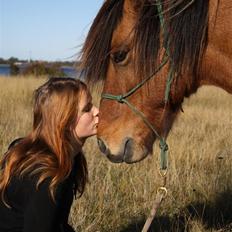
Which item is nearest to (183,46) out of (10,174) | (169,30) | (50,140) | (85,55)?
(169,30)

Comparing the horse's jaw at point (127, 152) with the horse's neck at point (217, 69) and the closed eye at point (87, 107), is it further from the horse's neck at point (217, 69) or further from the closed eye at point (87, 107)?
the horse's neck at point (217, 69)

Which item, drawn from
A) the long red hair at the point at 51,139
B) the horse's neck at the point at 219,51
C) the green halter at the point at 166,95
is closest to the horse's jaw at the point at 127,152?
the green halter at the point at 166,95

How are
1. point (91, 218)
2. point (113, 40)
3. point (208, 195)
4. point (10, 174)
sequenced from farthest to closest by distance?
point (208, 195) < point (91, 218) < point (113, 40) < point (10, 174)

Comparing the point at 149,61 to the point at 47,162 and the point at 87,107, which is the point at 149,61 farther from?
the point at 47,162

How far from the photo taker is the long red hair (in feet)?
6.73

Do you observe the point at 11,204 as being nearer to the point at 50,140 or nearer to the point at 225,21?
the point at 50,140

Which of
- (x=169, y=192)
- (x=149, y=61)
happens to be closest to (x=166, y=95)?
(x=149, y=61)

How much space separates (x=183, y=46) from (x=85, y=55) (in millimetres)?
536

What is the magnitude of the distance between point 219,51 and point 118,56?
1.66 ft

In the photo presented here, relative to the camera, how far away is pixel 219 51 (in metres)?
2.36

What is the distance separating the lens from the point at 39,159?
207cm

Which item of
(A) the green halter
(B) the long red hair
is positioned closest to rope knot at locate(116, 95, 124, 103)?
(A) the green halter

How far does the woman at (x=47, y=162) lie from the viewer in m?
1.96

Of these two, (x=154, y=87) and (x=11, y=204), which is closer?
(x=11, y=204)
